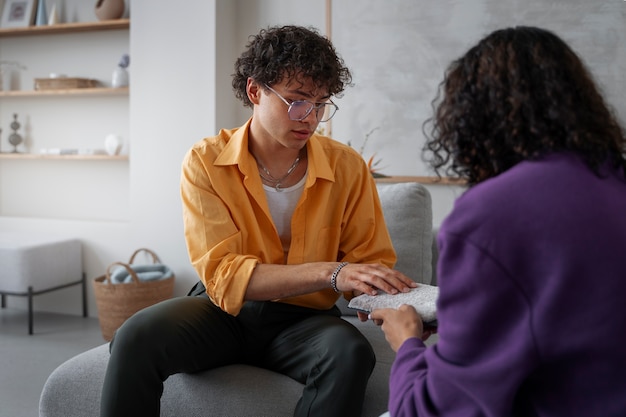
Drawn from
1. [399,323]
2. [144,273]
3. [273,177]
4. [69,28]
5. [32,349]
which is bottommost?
[32,349]

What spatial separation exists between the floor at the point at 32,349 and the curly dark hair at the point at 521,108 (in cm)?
229

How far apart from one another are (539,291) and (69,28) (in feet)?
13.7

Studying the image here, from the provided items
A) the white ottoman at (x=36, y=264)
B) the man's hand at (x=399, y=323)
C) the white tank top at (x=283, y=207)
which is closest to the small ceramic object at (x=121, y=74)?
the white ottoman at (x=36, y=264)

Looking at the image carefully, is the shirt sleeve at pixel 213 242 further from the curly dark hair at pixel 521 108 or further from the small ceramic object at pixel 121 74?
the small ceramic object at pixel 121 74

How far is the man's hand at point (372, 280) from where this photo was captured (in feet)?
5.13

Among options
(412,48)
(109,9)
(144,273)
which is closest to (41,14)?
(109,9)

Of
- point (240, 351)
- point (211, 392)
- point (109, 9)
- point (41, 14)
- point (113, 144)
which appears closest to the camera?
point (211, 392)

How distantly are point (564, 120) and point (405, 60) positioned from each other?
291 cm

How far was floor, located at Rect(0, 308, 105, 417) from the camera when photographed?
9.21 ft

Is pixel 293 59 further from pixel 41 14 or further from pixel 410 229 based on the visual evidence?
pixel 41 14

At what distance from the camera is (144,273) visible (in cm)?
379

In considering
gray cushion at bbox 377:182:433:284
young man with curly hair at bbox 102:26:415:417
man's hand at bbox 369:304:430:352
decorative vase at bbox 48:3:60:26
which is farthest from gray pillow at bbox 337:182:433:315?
decorative vase at bbox 48:3:60:26

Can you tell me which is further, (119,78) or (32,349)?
(119,78)

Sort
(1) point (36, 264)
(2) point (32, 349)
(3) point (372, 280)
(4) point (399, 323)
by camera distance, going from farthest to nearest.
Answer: (1) point (36, 264) → (2) point (32, 349) → (3) point (372, 280) → (4) point (399, 323)
